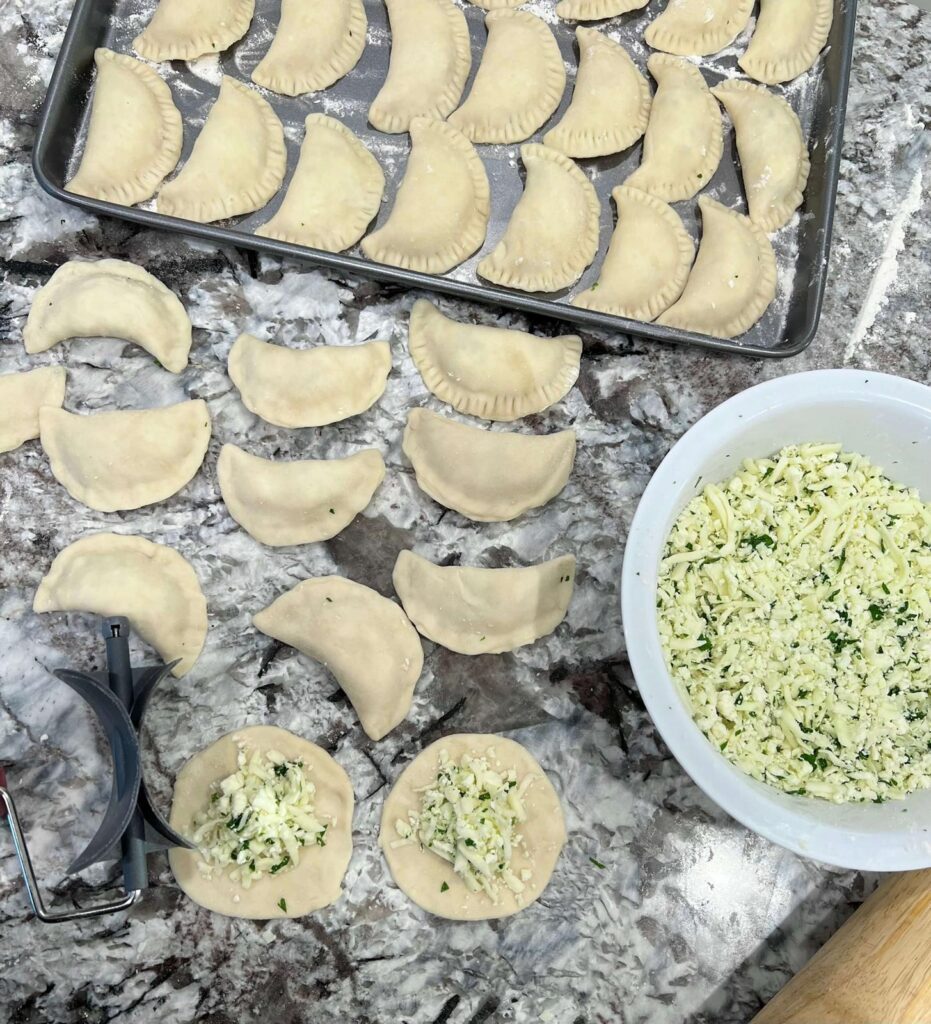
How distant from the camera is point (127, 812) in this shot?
4.74 feet

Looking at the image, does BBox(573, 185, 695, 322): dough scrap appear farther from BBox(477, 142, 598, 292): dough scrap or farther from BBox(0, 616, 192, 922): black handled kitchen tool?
BBox(0, 616, 192, 922): black handled kitchen tool

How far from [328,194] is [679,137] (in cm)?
82

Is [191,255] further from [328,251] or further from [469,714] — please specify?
[469,714]

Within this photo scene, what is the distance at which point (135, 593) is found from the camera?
1747 millimetres

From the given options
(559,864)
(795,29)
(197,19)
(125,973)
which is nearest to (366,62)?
(197,19)

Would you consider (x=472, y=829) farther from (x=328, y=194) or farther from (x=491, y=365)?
(x=328, y=194)

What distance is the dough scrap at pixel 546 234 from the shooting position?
188 centimetres

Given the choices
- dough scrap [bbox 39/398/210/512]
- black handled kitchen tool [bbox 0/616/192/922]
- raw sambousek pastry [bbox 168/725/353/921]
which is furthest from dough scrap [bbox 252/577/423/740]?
dough scrap [bbox 39/398/210/512]

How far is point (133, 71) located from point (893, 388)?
177 centimetres

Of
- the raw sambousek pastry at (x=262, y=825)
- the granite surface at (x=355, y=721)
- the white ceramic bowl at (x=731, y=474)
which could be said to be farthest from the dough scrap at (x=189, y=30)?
the raw sambousek pastry at (x=262, y=825)

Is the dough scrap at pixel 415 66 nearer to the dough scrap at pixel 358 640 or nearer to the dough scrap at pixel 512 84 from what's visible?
the dough scrap at pixel 512 84

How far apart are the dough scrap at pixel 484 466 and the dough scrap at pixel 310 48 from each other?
839 millimetres

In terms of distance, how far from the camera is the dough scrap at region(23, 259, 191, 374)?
1804 millimetres

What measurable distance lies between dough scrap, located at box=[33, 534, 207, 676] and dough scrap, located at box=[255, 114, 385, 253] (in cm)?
77
